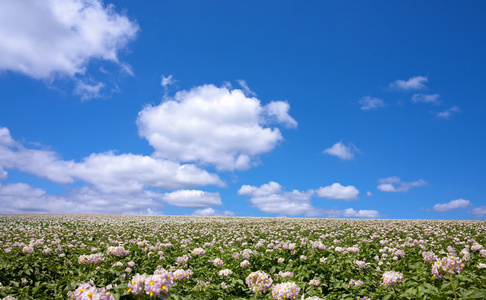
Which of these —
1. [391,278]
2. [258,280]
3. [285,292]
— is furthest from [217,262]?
[391,278]

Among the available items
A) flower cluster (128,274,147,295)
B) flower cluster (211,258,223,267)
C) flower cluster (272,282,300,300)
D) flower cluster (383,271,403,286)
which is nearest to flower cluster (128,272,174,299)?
flower cluster (128,274,147,295)

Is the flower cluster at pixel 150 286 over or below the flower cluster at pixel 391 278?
over

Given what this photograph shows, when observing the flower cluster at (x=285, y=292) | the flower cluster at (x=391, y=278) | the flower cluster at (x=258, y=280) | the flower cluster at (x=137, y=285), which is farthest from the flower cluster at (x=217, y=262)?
the flower cluster at (x=137, y=285)

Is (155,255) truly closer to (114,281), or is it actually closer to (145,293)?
(114,281)

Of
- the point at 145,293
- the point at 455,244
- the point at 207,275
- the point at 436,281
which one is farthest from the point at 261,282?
the point at 455,244

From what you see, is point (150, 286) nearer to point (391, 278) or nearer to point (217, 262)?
point (217, 262)

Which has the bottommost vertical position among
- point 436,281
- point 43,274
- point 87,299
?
point 43,274

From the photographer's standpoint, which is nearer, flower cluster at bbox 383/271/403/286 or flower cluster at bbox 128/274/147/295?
flower cluster at bbox 128/274/147/295

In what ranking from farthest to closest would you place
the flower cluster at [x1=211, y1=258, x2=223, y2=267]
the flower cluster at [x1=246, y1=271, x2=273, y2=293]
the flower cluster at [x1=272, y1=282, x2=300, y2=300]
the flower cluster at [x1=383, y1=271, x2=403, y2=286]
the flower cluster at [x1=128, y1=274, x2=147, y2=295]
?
1. the flower cluster at [x1=211, y1=258, x2=223, y2=267]
2. the flower cluster at [x1=383, y1=271, x2=403, y2=286]
3. the flower cluster at [x1=246, y1=271, x2=273, y2=293]
4. the flower cluster at [x1=272, y1=282, x2=300, y2=300]
5. the flower cluster at [x1=128, y1=274, x2=147, y2=295]

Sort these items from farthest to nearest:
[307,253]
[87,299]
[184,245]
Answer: [184,245]
[307,253]
[87,299]

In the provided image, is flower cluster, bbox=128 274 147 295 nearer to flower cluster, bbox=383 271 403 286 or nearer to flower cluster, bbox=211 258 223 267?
flower cluster, bbox=211 258 223 267

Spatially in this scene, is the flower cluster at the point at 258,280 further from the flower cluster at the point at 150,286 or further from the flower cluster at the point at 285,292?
the flower cluster at the point at 150,286

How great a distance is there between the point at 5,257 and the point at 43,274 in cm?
302

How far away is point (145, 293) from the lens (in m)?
3.91
